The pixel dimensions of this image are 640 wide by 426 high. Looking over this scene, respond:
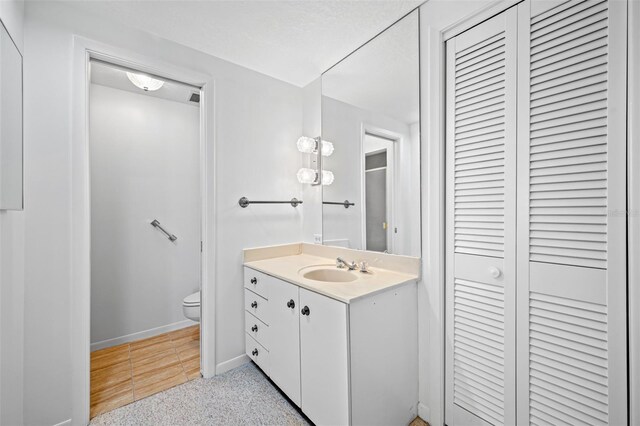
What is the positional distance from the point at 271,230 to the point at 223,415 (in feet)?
4.25

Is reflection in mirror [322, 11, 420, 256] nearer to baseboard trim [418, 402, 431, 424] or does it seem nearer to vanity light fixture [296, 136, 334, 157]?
vanity light fixture [296, 136, 334, 157]

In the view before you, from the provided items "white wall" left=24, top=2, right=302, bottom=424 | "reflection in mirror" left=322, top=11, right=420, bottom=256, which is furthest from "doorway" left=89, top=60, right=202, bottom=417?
"reflection in mirror" left=322, top=11, right=420, bottom=256

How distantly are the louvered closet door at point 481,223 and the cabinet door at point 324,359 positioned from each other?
0.63 metres

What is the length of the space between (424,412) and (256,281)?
1311mm

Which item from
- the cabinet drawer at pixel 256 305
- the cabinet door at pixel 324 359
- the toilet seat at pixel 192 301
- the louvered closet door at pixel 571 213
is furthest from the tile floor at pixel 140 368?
the louvered closet door at pixel 571 213

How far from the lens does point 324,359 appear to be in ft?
4.47

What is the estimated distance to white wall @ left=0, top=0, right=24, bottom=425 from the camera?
1177 mm

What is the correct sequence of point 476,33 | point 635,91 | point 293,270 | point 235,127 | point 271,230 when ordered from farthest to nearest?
point 271,230
point 235,127
point 293,270
point 476,33
point 635,91

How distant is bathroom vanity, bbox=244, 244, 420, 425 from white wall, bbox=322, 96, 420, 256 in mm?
200

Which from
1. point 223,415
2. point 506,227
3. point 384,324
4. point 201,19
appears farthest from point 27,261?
point 506,227

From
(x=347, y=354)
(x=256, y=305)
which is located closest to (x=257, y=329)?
(x=256, y=305)

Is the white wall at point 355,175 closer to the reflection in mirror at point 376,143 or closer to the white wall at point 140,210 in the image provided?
the reflection in mirror at point 376,143

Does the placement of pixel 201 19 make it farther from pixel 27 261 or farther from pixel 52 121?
pixel 27 261

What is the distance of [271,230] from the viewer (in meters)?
2.34
